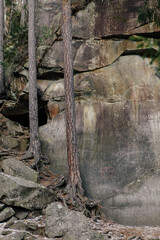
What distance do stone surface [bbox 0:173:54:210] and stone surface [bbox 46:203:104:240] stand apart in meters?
0.75

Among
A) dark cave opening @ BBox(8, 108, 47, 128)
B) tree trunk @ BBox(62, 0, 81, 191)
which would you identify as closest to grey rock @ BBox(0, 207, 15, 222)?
tree trunk @ BBox(62, 0, 81, 191)

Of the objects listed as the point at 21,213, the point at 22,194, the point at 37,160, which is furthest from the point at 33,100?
the point at 21,213

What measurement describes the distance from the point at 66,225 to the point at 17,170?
10.3 feet

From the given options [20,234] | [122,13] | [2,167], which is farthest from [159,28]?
[20,234]

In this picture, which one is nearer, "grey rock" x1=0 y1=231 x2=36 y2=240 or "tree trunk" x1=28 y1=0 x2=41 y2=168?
"grey rock" x1=0 y1=231 x2=36 y2=240

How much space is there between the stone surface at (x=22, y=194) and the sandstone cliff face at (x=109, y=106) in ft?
7.97

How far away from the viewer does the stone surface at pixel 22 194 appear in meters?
6.32

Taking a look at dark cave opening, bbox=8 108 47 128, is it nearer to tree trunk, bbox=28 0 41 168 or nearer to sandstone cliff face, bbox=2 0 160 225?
sandstone cliff face, bbox=2 0 160 225

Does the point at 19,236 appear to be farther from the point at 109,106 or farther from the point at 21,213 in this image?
the point at 109,106

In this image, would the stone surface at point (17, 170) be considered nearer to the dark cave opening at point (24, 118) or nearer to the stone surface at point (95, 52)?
the stone surface at point (95, 52)

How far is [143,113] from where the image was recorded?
9.58 m

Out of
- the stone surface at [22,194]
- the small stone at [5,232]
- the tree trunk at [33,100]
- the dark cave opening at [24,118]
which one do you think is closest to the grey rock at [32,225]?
the small stone at [5,232]

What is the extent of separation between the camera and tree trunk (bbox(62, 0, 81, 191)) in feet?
25.4

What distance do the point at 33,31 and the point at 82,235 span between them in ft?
30.1
